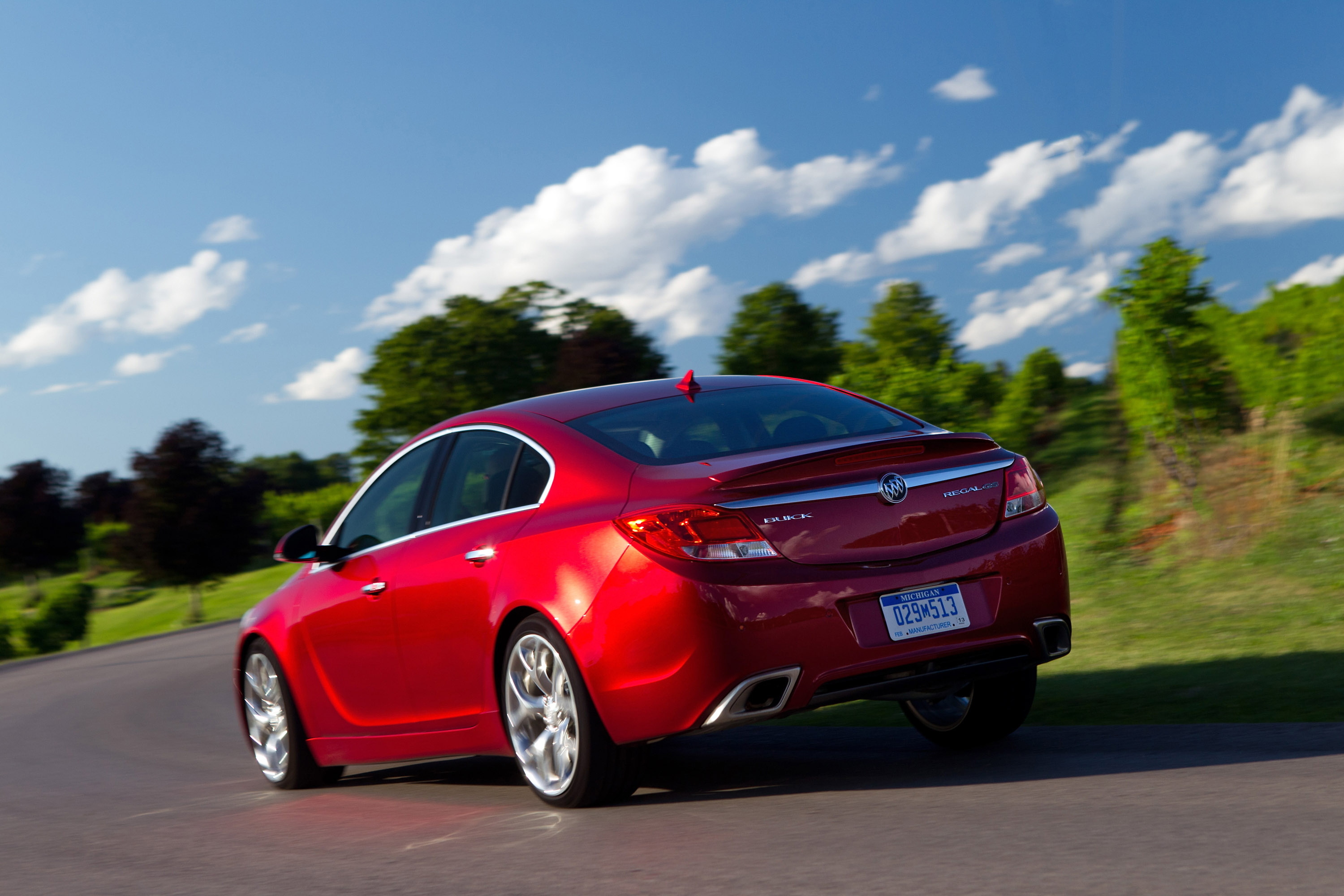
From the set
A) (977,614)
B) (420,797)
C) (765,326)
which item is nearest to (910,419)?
(977,614)

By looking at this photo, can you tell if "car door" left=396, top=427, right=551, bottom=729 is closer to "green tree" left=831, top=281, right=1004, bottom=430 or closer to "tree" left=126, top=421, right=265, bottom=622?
"green tree" left=831, top=281, right=1004, bottom=430

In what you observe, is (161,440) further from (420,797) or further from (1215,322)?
(420,797)

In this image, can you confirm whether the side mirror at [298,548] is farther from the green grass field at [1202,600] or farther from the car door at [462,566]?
the green grass field at [1202,600]

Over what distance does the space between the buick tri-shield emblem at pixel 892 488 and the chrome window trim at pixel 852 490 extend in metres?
0.01

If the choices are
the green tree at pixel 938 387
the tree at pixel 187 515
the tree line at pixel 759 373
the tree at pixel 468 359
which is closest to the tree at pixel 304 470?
the tree line at pixel 759 373

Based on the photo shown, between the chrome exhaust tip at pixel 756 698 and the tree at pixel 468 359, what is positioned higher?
the tree at pixel 468 359

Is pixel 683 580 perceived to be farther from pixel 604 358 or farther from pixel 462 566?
pixel 604 358

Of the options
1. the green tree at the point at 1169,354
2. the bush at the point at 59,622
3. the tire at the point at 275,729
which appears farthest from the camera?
the bush at the point at 59,622

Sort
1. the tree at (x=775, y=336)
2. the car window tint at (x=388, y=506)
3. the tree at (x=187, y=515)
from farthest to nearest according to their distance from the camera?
1. the tree at (x=775, y=336)
2. the tree at (x=187, y=515)
3. the car window tint at (x=388, y=506)

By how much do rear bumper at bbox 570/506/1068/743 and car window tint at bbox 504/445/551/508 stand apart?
0.70 metres

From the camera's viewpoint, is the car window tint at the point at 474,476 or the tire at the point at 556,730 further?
the car window tint at the point at 474,476

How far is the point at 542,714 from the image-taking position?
521 centimetres

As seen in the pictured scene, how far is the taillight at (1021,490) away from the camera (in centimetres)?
524

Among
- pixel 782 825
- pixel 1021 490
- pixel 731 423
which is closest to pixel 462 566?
pixel 731 423
